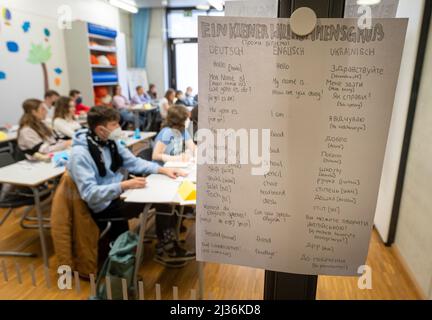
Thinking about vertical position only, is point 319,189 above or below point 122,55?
below

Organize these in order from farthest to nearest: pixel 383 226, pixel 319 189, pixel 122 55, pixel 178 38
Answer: pixel 122 55 < pixel 383 226 < pixel 178 38 < pixel 319 189

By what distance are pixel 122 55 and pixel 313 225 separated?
6.11 meters

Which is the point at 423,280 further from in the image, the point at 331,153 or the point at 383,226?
the point at 331,153

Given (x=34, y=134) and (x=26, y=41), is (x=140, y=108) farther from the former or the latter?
(x=34, y=134)

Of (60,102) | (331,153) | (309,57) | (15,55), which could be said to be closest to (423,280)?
(331,153)

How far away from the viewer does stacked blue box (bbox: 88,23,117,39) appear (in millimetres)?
5305

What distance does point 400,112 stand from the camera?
2.43 metres

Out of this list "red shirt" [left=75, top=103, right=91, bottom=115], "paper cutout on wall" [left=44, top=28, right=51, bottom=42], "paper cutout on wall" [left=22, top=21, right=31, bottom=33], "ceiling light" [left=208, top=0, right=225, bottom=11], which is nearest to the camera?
"ceiling light" [left=208, top=0, right=225, bottom=11]

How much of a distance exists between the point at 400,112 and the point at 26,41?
15.7 feet

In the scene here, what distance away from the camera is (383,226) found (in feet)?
8.76

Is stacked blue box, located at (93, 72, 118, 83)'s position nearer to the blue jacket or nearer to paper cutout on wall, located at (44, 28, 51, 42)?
paper cutout on wall, located at (44, 28, 51, 42)

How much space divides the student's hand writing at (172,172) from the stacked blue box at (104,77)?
14.0 feet

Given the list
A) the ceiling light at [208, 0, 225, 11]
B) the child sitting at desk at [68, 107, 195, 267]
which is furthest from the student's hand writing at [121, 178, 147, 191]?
the ceiling light at [208, 0, 225, 11]

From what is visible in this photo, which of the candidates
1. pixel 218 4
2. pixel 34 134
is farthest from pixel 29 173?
pixel 218 4
